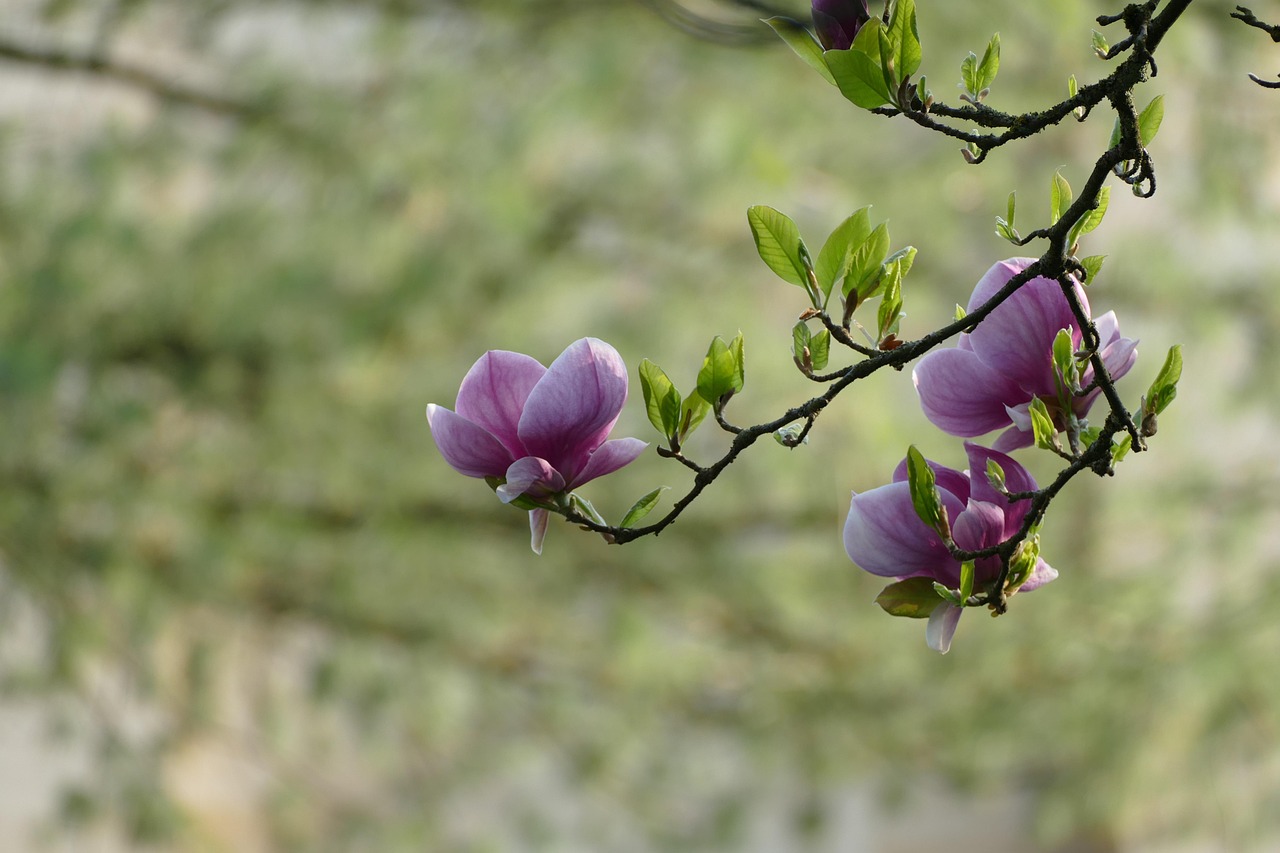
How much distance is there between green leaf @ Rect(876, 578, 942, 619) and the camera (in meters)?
0.26

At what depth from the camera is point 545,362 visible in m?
1.55

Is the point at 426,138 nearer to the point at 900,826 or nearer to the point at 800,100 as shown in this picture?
the point at 800,100

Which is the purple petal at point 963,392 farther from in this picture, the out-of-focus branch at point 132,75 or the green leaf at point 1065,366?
the out-of-focus branch at point 132,75

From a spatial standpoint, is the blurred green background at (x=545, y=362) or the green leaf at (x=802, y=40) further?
the blurred green background at (x=545, y=362)

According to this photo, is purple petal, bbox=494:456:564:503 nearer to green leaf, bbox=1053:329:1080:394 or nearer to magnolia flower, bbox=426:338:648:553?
magnolia flower, bbox=426:338:648:553

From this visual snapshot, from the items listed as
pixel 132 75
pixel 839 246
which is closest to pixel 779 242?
pixel 839 246

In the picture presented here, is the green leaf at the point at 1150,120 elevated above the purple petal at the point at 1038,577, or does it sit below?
above

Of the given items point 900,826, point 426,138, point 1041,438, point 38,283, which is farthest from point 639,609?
point 900,826

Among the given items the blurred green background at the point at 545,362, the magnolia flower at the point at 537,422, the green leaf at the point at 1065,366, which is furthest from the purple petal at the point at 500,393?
the blurred green background at the point at 545,362

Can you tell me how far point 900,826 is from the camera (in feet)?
12.8

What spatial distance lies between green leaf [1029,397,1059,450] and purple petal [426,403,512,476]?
0.34 feet

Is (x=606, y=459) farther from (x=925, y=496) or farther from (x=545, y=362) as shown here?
(x=545, y=362)

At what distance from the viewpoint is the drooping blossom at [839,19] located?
10.1 inches

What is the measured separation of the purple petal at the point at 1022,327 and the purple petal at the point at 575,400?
71 millimetres
